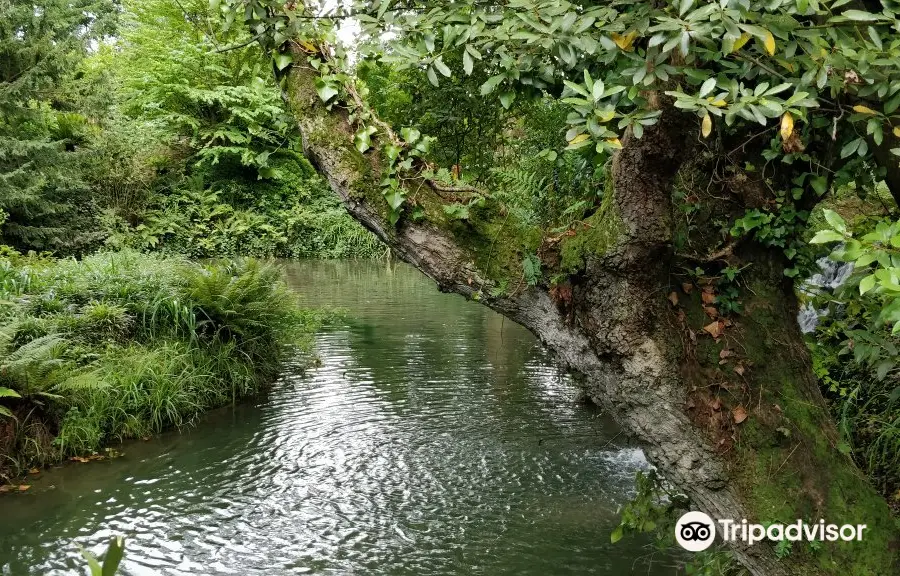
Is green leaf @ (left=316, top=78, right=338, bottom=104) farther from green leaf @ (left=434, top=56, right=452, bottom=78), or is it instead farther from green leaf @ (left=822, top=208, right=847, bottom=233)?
green leaf @ (left=822, top=208, right=847, bottom=233)

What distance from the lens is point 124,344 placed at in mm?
7012

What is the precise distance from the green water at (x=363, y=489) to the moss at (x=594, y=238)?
1080 millimetres

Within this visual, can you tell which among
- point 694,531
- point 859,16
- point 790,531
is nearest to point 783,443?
point 790,531

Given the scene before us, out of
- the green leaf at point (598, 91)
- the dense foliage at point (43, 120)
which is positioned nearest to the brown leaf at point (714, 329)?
the green leaf at point (598, 91)

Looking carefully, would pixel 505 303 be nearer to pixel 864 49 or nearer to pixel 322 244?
pixel 864 49

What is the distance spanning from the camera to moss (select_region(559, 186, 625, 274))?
2.30 metres

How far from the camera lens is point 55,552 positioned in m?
4.31

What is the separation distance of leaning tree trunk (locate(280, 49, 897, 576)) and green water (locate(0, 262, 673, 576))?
956 millimetres

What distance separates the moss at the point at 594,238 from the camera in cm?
230

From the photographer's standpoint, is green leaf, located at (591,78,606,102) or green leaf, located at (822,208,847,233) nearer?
green leaf, located at (822,208,847,233)

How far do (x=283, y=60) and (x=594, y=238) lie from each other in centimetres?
139

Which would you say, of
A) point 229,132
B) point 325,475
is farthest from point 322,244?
point 325,475

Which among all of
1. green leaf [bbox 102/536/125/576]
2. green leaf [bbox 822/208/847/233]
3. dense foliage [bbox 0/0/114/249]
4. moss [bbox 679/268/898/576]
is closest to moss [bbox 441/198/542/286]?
moss [bbox 679/268/898/576]

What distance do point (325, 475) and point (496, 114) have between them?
10.2 ft
